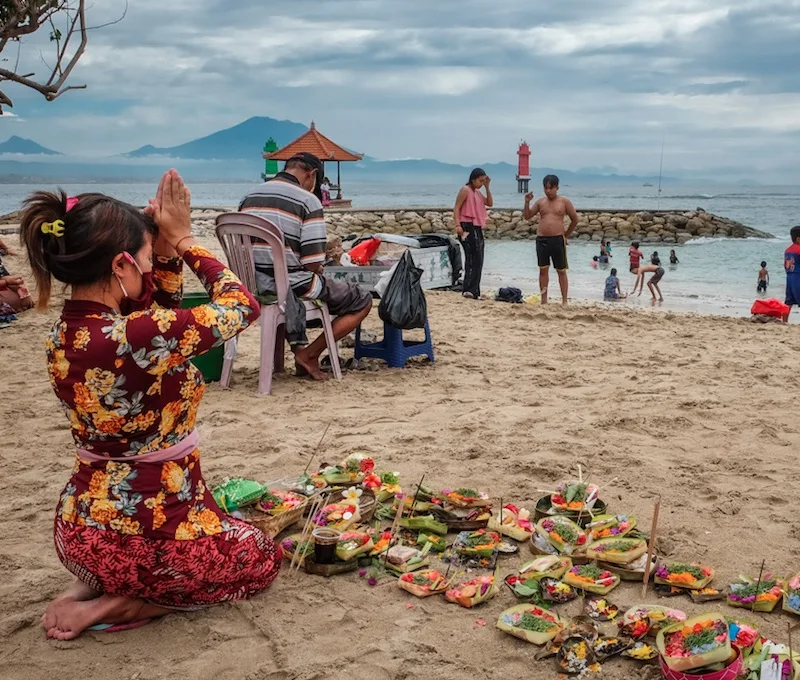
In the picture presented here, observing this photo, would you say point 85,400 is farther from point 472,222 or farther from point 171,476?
point 472,222

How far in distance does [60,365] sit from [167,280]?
0.50 m

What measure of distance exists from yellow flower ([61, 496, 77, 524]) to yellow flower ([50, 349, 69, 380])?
41cm

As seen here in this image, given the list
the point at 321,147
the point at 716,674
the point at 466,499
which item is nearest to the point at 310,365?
the point at 466,499

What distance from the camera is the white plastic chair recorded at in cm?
516

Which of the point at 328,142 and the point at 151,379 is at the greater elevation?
the point at 328,142

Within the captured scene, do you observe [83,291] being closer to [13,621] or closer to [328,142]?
[13,621]

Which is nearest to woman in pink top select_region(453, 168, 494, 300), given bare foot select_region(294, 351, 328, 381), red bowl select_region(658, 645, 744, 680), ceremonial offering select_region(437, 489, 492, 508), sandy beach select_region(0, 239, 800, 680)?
sandy beach select_region(0, 239, 800, 680)

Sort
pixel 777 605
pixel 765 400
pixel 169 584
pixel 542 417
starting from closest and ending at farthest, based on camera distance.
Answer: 1. pixel 169 584
2. pixel 777 605
3. pixel 542 417
4. pixel 765 400

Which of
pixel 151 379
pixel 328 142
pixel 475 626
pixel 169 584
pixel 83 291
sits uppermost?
pixel 328 142

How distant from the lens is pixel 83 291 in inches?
89.7

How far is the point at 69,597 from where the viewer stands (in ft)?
8.13

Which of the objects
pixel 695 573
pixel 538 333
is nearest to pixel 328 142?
pixel 538 333

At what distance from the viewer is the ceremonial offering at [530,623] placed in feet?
7.86

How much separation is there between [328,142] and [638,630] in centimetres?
2961
